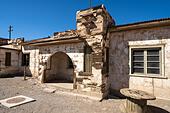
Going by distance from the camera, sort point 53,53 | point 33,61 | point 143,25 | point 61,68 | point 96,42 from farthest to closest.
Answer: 1. point 33,61
2. point 61,68
3. point 53,53
4. point 96,42
5. point 143,25

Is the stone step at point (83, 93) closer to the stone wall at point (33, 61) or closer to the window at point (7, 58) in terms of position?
the stone wall at point (33, 61)

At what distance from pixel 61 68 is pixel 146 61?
7540 mm

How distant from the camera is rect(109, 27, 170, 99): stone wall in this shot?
18.5 feet

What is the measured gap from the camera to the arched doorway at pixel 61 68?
10.6 metres

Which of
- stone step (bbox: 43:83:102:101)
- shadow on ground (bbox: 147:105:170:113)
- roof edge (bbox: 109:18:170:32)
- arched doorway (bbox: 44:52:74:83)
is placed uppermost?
roof edge (bbox: 109:18:170:32)

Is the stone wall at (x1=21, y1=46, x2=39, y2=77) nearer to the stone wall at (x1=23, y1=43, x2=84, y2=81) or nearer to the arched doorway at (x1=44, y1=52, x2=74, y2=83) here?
the stone wall at (x1=23, y1=43, x2=84, y2=81)

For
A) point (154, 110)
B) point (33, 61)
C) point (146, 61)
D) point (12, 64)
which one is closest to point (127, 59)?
point (146, 61)

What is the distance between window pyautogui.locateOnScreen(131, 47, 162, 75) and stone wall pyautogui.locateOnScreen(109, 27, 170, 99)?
255mm

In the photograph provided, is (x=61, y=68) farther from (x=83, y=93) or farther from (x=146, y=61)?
(x=146, y=61)

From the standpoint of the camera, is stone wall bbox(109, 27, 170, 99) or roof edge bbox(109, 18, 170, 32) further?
stone wall bbox(109, 27, 170, 99)

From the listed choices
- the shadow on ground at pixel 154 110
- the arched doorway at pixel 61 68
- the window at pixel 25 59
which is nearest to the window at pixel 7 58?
the window at pixel 25 59

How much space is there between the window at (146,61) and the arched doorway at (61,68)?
5719 mm

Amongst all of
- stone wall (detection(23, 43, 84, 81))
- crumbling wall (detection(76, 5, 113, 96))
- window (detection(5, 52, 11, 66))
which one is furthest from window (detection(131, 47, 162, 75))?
window (detection(5, 52, 11, 66))

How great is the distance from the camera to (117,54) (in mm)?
6859
